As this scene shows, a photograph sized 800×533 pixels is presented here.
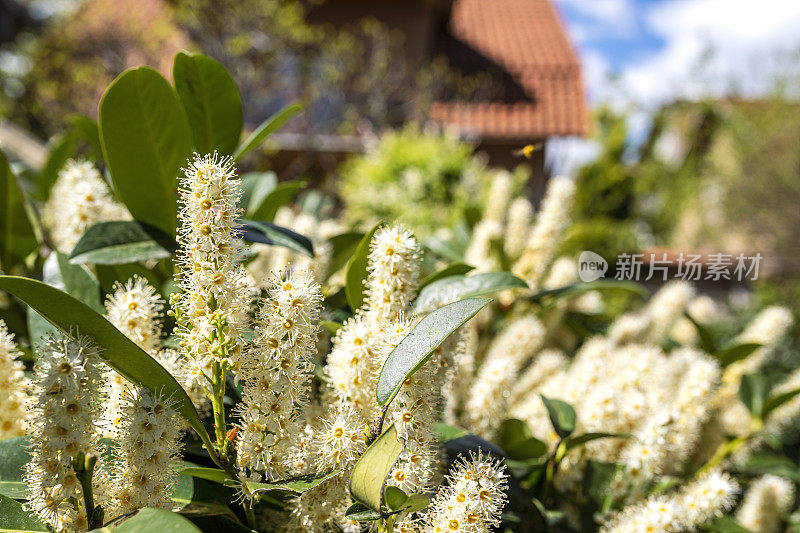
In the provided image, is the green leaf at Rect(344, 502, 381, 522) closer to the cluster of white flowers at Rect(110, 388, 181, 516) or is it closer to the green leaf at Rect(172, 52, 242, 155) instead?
the cluster of white flowers at Rect(110, 388, 181, 516)

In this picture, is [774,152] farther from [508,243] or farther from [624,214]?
[508,243]

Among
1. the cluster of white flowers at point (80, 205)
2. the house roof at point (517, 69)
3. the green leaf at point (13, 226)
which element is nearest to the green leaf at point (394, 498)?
the cluster of white flowers at point (80, 205)

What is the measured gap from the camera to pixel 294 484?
2.04 ft

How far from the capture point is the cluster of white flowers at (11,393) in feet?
2.40

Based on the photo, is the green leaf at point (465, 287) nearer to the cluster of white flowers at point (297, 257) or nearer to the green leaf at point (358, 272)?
the green leaf at point (358, 272)

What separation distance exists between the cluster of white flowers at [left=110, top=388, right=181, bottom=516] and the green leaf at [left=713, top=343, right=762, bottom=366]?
143cm

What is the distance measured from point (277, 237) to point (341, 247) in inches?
14.2

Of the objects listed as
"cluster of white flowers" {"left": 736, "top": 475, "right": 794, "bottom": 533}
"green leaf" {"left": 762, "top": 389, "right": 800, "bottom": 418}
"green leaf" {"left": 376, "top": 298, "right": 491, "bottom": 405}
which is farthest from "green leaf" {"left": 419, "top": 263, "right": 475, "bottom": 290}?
"cluster of white flowers" {"left": 736, "top": 475, "right": 794, "bottom": 533}

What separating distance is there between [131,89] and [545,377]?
1.10 meters

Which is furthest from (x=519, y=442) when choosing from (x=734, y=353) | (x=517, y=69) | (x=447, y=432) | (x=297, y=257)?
(x=517, y=69)

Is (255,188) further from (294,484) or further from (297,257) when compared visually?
(294,484)

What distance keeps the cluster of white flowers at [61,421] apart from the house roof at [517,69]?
25.8ft

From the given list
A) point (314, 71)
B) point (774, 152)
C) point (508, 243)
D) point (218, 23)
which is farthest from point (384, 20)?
point (508, 243)

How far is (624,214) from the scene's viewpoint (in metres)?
12.2
